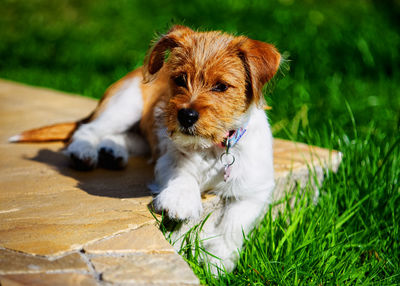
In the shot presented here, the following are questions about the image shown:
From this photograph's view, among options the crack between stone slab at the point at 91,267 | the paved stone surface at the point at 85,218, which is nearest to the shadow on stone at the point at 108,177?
the paved stone surface at the point at 85,218

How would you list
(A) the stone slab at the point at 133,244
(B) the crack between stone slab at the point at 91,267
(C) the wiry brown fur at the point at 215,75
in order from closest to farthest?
(B) the crack between stone slab at the point at 91,267 → (A) the stone slab at the point at 133,244 → (C) the wiry brown fur at the point at 215,75

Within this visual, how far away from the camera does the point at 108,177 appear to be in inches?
152

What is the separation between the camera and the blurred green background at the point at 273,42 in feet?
19.8

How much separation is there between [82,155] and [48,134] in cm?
88

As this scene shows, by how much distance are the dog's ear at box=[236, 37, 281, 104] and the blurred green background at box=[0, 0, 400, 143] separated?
1.87m

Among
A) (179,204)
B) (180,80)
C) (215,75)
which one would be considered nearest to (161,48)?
(180,80)

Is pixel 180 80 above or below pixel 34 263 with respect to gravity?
above

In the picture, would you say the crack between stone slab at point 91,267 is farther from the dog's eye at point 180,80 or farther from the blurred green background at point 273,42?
the blurred green background at point 273,42

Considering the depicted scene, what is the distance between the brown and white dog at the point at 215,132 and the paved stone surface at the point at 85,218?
0.19 meters

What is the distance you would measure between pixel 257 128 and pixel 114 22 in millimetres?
8562

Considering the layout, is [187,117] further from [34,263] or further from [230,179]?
[34,263]

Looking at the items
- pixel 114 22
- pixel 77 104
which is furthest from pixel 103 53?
pixel 77 104

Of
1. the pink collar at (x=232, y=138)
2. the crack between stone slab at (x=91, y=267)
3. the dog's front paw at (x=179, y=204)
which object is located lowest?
the crack between stone slab at (x=91, y=267)

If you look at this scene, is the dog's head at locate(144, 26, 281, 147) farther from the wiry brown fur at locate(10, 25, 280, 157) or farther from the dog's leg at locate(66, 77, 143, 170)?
the dog's leg at locate(66, 77, 143, 170)
